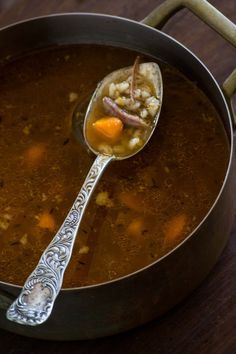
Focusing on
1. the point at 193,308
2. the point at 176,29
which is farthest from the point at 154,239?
the point at 176,29

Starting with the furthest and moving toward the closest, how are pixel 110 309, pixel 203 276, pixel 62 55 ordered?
1. pixel 62 55
2. pixel 203 276
3. pixel 110 309

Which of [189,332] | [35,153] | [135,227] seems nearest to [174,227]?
[135,227]

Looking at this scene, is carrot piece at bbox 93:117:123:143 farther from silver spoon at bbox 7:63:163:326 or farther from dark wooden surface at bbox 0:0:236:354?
dark wooden surface at bbox 0:0:236:354

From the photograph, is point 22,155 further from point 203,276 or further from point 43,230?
point 203,276

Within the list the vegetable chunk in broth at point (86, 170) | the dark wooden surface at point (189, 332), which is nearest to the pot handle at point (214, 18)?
the vegetable chunk in broth at point (86, 170)

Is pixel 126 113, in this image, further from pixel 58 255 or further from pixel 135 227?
pixel 58 255

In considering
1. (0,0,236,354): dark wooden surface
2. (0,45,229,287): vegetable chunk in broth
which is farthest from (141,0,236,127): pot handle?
(0,0,236,354): dark wooden surface

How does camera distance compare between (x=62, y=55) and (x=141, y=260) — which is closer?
(x=141, y=260)

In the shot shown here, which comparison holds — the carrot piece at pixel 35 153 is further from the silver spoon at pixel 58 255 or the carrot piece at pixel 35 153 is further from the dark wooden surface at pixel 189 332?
the dark wooden surface at pixel 189 332
